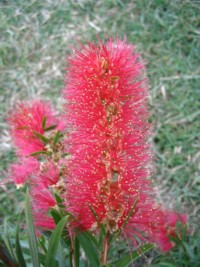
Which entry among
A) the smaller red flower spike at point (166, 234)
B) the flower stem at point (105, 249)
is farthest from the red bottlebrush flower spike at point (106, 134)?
the smaller red flower spike at point (166, 234)

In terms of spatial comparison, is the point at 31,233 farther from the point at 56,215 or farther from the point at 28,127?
the point at 28,127

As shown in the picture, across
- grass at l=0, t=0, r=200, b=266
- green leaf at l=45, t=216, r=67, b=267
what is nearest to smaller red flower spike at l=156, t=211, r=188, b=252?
green leaf at l=45, t=216, r=67, b=267

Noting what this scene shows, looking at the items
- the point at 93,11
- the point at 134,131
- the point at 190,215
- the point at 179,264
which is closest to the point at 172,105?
the point at 190,215

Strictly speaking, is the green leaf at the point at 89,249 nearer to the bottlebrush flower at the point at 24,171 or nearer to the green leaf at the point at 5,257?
the green leaf at the point at 5,257

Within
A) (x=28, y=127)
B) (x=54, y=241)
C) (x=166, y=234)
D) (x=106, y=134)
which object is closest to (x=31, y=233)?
(x=54, y=241)

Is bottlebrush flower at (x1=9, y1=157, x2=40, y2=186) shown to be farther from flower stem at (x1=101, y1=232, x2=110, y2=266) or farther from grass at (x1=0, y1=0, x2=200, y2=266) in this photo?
grass at (x1=0, y1=0, x2=200, y2=266)

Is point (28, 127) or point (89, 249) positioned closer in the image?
point (89, 249)

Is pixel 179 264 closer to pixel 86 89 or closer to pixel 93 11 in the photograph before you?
pixel 86 89
